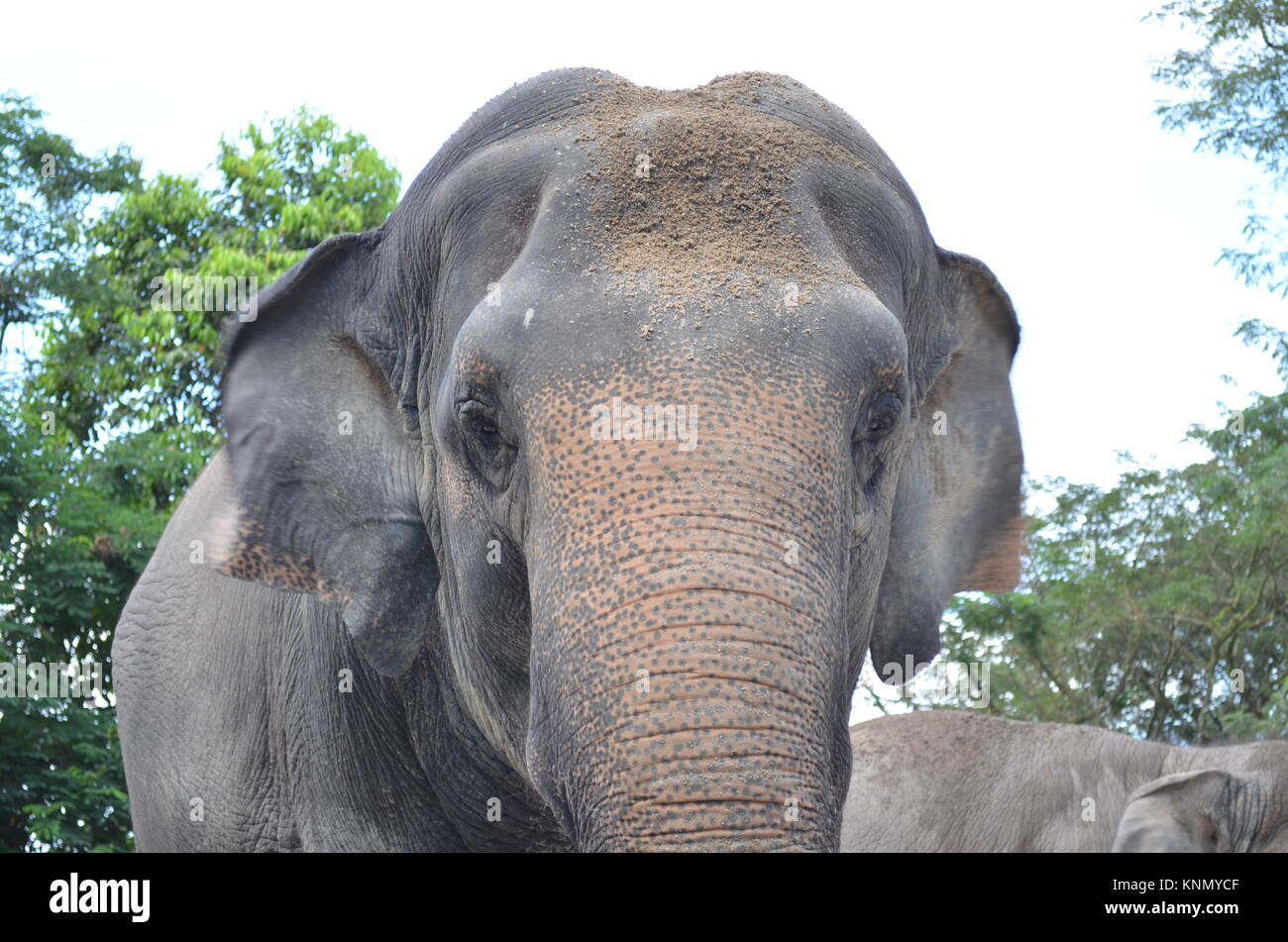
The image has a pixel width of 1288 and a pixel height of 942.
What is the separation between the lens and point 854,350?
339 centimetres

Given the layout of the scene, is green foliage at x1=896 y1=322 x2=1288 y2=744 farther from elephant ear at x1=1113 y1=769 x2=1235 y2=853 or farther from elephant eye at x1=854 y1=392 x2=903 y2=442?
elephant eye at x1=854 y1=392 x2=903 y2=442

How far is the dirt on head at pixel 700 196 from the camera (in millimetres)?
3385

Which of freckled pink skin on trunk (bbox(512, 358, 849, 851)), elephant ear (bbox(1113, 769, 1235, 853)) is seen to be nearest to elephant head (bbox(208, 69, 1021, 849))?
freckled pink skin on trunk (bbox(512, 358, 849, 851))

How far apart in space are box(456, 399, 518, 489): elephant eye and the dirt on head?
1.37ft

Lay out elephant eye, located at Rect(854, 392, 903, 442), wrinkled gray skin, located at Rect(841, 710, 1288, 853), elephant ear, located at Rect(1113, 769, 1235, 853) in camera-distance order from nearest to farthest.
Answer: elephant eye, located at Rect(854, 392, 903, 442) < elephant ear, located at Rect(1113, 769, 1235, 853) < wrinkled gray skin, located at Rect(841, 710, 1288, 853)

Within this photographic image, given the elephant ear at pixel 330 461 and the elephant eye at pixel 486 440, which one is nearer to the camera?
the elephant eye at pixel 486 440

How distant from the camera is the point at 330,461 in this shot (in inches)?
169

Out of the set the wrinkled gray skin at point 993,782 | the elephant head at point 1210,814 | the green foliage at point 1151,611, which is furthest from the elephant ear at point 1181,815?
the green foliage at point 1151,611

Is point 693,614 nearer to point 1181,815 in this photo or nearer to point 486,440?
point 486,440

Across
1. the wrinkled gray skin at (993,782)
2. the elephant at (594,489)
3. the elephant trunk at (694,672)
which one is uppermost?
the wrinkled gray skin at (993,782)

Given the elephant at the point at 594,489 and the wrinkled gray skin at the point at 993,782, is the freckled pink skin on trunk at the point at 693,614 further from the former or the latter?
the wrinkled gray skin at the point at 993,782

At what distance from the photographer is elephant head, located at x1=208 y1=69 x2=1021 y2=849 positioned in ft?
9.66

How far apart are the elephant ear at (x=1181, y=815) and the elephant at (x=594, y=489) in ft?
19.5
